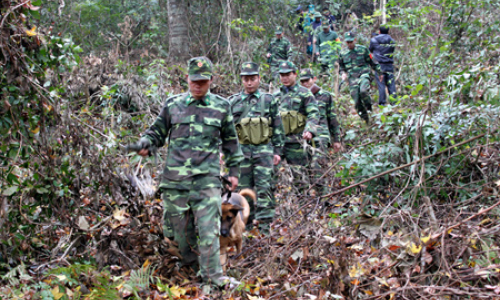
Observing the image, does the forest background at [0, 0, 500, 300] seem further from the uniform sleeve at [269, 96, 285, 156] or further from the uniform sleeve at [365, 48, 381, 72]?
the uniform sleeve at [365, 48, 381, 72]

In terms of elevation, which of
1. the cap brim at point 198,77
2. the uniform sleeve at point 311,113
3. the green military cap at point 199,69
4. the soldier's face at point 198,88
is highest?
the green military cap at point 199,69

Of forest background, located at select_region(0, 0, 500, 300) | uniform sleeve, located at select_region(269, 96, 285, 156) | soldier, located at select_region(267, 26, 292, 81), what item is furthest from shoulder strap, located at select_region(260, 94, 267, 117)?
soldier, located at select_region(267, 26, 292, 81)

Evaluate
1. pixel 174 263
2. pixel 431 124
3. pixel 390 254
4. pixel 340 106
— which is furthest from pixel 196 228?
pixel 340 106

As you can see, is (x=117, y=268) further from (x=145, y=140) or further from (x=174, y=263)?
(x=145, y=140)

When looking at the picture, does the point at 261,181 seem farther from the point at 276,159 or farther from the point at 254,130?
the point at 254,130

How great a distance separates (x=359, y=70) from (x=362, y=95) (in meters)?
0.73

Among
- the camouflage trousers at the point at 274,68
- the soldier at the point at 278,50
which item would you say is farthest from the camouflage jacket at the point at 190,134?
the soldier at the point at 278,50

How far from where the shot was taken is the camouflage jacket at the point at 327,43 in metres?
11.6

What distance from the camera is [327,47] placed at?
12.8 metres

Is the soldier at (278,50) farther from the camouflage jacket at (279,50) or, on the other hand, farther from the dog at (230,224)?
the dog at (230,224)

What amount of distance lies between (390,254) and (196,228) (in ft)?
6.12

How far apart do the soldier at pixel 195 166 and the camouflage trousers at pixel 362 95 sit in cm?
636

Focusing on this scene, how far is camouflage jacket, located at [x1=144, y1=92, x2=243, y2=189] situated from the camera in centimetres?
472

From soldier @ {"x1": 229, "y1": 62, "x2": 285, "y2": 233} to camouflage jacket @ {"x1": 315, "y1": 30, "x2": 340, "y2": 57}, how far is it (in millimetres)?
5309
